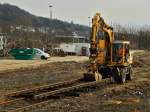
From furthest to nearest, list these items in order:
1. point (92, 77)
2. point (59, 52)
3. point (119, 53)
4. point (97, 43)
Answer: point (59, 52) → point (119, 53) → point (97, 43) → point (92, 77)

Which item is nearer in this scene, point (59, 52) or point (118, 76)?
point (118, 76)

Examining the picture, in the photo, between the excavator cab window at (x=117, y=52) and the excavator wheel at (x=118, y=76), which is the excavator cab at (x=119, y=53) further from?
the excavator wheel at (x=118, y=76)

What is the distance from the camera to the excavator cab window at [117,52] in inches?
1113

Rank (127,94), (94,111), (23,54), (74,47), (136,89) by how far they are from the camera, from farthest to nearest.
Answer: (74,47) < (23,54) < (136,89) < (127,94) < (94,111)

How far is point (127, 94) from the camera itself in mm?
22719

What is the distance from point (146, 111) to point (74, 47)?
65.8 metres

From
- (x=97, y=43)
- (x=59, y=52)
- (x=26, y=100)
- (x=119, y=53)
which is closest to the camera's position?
(x=26, y=100)

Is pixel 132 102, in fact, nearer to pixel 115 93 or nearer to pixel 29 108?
pixel 115 93

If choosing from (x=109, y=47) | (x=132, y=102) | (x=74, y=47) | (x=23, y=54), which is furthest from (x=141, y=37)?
(x=132, y=102)

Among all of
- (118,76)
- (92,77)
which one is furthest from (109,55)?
(92,77)

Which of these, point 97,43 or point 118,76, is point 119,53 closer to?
point 118,76

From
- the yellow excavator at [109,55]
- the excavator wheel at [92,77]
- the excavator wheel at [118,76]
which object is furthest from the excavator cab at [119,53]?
the excavator wheel at [92,77]

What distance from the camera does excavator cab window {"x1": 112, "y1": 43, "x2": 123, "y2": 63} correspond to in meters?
28.3

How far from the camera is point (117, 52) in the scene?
2833cm
